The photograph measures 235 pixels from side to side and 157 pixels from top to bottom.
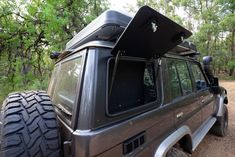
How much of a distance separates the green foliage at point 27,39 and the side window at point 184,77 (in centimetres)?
411

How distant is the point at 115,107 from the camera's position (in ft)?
6.12

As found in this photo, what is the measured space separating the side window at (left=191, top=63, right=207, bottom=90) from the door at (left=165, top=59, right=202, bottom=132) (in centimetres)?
33

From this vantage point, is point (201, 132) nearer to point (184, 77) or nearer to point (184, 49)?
point (184, 77)

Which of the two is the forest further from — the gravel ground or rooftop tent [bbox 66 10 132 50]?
the gravel ground

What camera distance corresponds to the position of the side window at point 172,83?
2312mm

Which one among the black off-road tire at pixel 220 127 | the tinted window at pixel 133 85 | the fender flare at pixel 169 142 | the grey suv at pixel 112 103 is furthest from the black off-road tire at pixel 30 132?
the black off-road tire at pixel 220 127

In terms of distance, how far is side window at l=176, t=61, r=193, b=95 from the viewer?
8.98ft

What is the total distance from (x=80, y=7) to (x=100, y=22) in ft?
20.2

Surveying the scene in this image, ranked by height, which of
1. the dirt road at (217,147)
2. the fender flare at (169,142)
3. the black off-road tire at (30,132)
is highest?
the black off-road tire at (30,132)

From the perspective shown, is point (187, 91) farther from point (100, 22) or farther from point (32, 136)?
point (32, 136)

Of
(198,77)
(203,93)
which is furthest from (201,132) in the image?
(198,77)

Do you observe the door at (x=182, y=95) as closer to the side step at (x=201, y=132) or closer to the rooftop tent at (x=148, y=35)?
the side step at (x=201, y=132)

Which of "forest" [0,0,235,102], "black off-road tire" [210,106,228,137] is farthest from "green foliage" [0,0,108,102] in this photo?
"black off-road tire" [210,106,228,137]

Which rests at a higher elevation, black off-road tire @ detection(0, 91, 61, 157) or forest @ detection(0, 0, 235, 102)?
forest @ detection(0, 0, 235, 102)
